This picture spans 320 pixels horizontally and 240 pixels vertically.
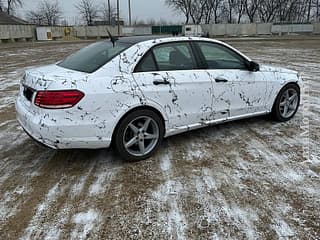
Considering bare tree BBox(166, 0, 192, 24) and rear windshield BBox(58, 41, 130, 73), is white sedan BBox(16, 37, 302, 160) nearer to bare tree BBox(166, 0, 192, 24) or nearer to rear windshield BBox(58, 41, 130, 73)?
rear windshield BBox(58, 41, 130, 73)

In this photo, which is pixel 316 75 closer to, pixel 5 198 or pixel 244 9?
pixel 5 198

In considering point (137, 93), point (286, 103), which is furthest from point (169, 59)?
point (286, 103)

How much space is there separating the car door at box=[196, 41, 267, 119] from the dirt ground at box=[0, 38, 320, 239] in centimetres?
44

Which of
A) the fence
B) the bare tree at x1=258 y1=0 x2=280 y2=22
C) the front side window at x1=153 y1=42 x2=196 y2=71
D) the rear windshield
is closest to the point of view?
the rear windshield

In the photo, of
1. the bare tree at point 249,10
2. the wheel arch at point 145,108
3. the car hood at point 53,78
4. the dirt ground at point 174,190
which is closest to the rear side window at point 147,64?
the wheel arch at point 145,108

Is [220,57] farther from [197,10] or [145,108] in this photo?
[197,10]

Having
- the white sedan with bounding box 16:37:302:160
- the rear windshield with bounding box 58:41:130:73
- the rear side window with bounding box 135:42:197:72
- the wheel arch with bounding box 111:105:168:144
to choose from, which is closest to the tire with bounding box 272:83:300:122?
the white sedan with bounding box 16:37:302:160

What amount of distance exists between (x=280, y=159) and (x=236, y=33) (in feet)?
168

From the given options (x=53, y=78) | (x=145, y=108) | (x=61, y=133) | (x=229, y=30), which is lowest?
(x=61, y=133)

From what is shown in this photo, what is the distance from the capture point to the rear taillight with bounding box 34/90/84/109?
10.4 ft

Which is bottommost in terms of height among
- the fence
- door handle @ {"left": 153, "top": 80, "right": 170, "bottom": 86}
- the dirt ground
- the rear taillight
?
the dirt ground

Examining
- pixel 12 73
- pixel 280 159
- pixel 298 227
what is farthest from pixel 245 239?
pixel 12 73

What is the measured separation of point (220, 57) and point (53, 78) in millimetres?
2307

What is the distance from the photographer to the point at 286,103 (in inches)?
205
